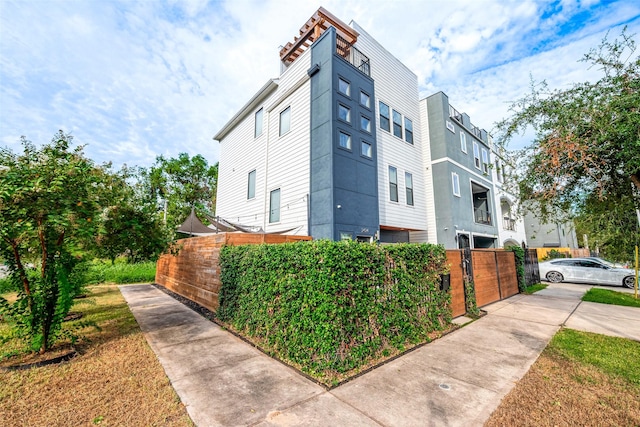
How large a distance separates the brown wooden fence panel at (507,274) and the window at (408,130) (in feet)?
24.1

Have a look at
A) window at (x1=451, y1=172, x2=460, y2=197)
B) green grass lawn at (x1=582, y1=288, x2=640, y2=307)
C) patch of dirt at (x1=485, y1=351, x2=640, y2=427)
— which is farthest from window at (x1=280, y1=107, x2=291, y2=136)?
green grass lawn at (x1=582, y1=288, x2=640, y2=307)

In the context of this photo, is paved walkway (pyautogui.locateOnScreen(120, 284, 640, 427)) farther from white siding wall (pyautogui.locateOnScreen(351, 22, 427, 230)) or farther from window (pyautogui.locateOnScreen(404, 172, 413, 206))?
window (pyautogui.locateOnScreen(404, 172, 413, 206))

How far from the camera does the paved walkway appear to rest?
2.62 m

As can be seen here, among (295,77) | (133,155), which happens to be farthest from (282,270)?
(133,155)

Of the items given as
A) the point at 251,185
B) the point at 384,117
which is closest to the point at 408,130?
the point at 384,117

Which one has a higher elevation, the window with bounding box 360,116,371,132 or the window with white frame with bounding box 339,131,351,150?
the window with bounding box 360,116,371,132

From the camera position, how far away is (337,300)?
357 cm

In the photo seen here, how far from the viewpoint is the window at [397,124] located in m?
13.2

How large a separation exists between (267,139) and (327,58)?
4655mm

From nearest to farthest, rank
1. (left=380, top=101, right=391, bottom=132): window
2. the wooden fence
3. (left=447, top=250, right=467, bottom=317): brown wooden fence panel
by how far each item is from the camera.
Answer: (left=447, top=250, right=467, bottom=317): brown wooden fence panel, the wooden fence, (left=380, top=101, right=391, bottom=132): window

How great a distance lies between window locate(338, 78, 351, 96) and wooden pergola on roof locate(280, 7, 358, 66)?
243 cm

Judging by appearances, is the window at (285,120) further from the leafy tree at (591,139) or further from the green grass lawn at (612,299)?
the green grass lawn at (612,299)

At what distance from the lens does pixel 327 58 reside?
10133 millimetres

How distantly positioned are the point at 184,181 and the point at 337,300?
29.3 m
